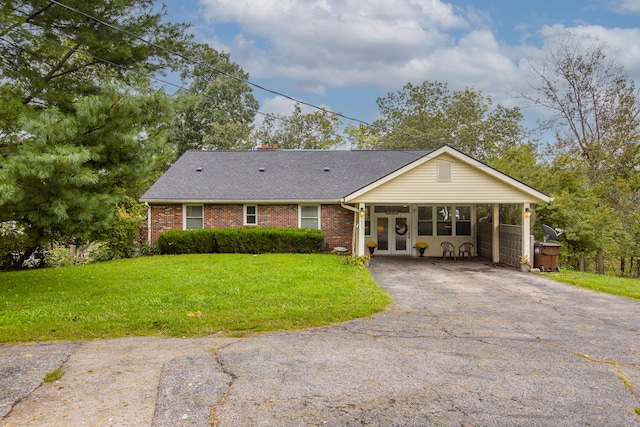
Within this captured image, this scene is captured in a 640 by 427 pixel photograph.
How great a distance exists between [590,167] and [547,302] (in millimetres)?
19082

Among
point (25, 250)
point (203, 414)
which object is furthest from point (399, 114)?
point (203, 414)

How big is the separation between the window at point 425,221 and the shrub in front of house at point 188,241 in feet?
29.0

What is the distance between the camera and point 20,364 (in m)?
5.43

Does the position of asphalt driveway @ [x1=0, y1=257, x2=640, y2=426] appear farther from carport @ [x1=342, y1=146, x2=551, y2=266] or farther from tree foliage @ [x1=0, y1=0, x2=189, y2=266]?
carport @ [x1=342, y1=146, x2=551, y2=266]

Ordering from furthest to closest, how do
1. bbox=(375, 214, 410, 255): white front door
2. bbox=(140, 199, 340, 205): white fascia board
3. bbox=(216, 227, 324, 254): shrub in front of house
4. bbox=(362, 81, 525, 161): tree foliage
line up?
bbox=(362, 81, 525, 161): tree foliage < bbox=(375, 214, 410, 255): white front door < bbox=(140, 199, 340, 205): white fascia board < bbox=(216, 227, 324, 254): shrub in front of house

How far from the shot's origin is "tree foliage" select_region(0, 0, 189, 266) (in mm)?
7648

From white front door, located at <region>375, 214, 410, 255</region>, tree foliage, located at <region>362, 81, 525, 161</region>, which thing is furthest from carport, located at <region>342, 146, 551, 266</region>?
tree foliage, located at <region>362, 81, 525, 161</region>

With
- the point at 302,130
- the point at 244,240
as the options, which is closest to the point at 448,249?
the point at 244,240

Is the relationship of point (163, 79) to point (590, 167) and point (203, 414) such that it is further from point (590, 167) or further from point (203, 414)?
point (590, 167)

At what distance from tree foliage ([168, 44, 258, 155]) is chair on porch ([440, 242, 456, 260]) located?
65.3ft

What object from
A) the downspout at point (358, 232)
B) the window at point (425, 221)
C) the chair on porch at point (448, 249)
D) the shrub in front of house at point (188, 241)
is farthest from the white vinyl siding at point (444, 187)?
the shrub in front of house at point (188, 241)

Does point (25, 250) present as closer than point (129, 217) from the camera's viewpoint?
Yes

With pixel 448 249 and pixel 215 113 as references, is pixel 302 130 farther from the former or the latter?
pixel 448 249

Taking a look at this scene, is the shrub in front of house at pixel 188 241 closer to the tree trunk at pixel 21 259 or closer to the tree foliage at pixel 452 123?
the tree trunk at pixel 21 259
